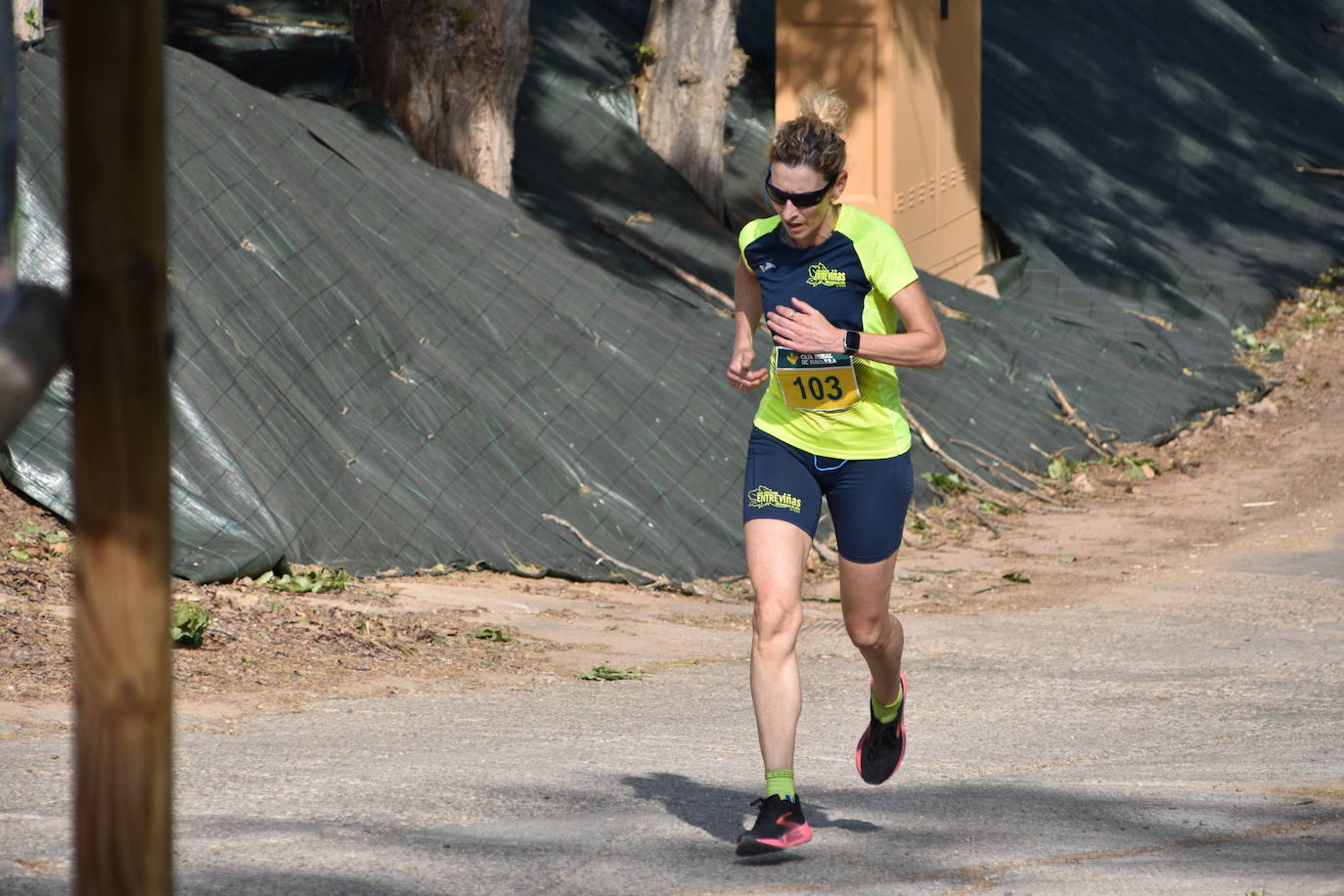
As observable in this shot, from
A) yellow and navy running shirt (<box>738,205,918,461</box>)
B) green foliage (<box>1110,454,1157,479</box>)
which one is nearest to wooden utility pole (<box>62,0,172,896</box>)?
yellow and navy running shirt (<box>738,205,918,461</box>)

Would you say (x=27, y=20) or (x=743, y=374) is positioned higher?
(x=27, y=20)

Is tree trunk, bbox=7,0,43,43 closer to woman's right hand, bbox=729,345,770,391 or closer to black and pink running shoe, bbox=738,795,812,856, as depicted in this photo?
woman's right hand, bbox=729,345,770,391

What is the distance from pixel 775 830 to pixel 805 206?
1.67 m

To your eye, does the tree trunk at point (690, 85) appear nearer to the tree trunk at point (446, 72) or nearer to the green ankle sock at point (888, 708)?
the tree trunk at point (446, 72)

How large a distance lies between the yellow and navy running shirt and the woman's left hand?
119mm

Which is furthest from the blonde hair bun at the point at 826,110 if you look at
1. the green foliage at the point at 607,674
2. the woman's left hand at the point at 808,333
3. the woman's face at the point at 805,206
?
the green foliage at the point at 607,674

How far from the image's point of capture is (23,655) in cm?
674

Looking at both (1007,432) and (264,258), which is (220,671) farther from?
(1007,432)

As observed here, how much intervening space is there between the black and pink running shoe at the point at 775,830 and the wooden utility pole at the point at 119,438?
234cm

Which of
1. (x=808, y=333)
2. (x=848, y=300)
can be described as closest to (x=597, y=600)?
(x=848, y=300)

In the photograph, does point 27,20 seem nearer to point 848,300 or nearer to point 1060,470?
point 848,300

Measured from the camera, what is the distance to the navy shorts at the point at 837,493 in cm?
475

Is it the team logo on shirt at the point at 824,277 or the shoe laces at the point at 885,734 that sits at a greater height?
the team logo on shirt at the point at 824,277

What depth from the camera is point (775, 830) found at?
4441 mm
